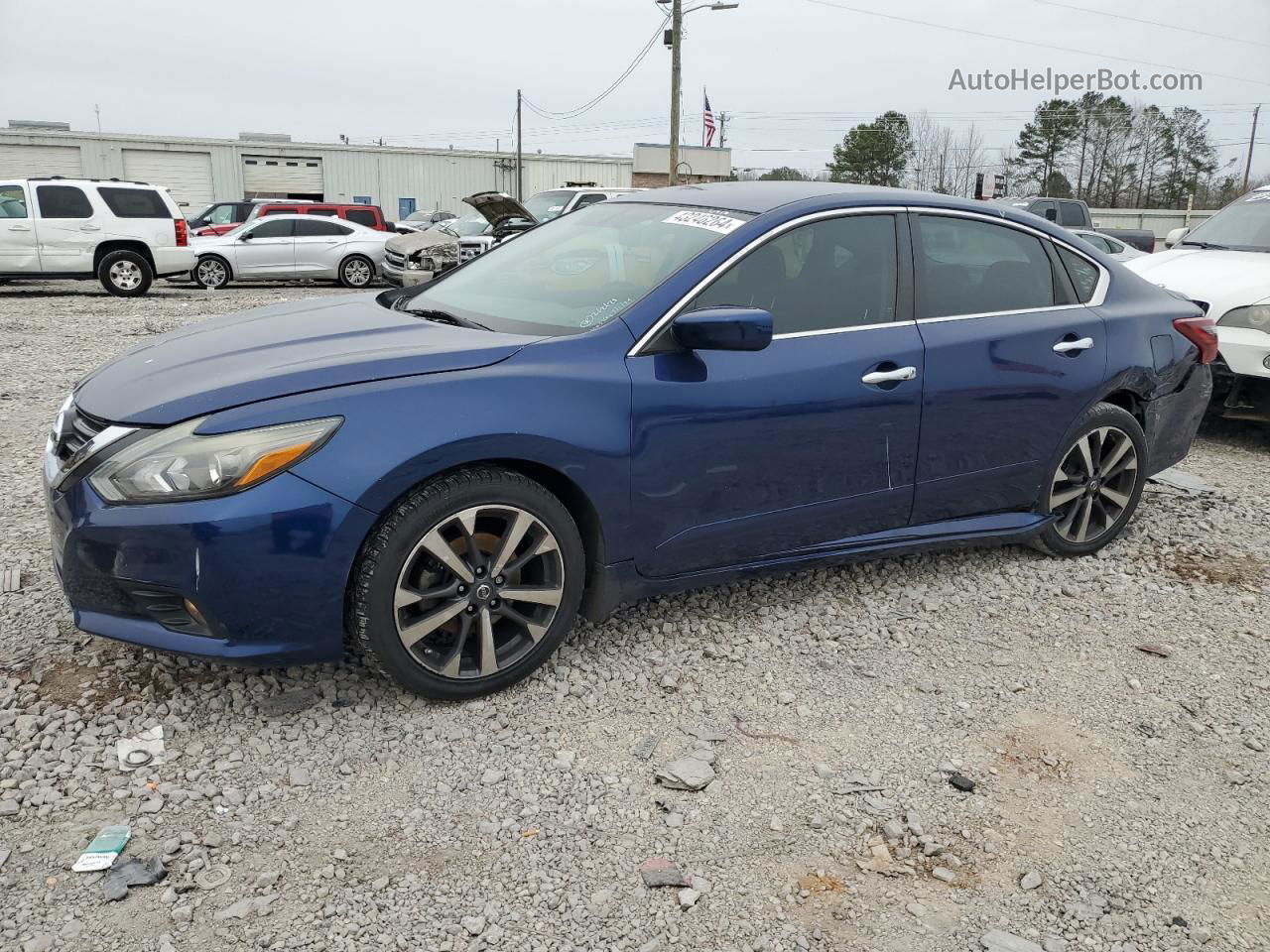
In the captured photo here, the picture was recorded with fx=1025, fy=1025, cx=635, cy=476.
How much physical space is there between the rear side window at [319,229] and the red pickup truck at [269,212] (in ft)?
2.72

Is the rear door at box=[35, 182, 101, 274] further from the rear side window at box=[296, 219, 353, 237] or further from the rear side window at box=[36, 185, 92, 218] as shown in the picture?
the rear side window at box=[296, 219, 353, 237]

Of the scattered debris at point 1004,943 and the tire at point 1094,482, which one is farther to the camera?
the tire at point 1094,482

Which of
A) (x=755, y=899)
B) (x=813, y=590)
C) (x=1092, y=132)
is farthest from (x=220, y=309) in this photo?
(x=1092, y=132)

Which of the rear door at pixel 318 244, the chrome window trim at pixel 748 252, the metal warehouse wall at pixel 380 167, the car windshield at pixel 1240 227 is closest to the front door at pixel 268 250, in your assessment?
the rear door at pixel 318 244

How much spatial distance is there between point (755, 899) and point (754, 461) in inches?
59.9

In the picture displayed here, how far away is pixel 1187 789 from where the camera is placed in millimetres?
2926

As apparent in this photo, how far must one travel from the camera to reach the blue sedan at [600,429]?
2.82 meters

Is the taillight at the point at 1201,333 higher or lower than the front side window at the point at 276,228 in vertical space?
lower

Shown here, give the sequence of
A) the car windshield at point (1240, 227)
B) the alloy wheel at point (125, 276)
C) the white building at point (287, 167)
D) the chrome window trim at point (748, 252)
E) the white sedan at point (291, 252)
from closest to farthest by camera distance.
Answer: the chrome window trim at point (748, 252) → the car windshield at point (1240, 227) → the alloy wheel at point (125, 276) → the white sedan at point (291, 252) → the white building at point (287, 167)

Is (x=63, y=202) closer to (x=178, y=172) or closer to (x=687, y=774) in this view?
(x=687, y=774)

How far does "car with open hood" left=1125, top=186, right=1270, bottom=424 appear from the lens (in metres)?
6.59

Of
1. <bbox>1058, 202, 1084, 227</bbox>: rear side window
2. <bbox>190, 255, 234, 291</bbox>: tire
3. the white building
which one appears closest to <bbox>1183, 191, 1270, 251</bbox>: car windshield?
<bbox>1058, 202, 1084, 227</bbox>: rear side window

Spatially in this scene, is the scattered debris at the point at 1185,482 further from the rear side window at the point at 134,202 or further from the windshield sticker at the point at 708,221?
the rear side window at the point at 134,202

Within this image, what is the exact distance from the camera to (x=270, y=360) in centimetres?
315
